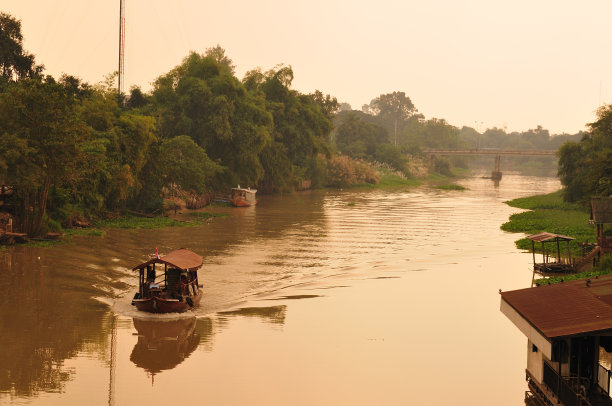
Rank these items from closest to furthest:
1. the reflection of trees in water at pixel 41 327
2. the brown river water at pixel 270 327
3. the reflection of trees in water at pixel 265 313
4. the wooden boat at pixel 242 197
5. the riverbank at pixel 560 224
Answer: the brown river water at pixel 270 327 → the reflection of trees in water at pixel 41 327 → the reflection of trees in water at pixel 265 313 → the riverbank at pixel 560 224 → the wooden boat at pixel 242 197

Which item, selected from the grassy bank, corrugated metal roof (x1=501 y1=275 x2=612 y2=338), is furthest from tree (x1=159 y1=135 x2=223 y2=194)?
corrugated metal roof (x1=501 y1=275 x2=612 y2=338)

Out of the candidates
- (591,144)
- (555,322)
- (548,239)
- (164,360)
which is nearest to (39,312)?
(164,360)

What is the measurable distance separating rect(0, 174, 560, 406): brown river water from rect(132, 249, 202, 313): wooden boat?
0.35 m

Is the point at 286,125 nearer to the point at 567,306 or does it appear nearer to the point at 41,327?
the point at 41,327

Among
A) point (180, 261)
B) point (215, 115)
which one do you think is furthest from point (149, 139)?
point (180, 261)

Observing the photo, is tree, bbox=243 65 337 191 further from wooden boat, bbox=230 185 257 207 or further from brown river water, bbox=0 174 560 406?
brown river water, bbox=0 174 560 406

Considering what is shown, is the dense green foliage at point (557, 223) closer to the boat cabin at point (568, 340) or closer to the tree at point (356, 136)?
the boat cabin at point (568, 340)

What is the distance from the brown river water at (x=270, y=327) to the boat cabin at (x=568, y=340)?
73.3 inches

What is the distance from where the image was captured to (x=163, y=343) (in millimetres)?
17969

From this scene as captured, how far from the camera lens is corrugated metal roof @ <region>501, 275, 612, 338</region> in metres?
11.9

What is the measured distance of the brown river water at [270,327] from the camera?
587 inches

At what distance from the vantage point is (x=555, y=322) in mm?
12414

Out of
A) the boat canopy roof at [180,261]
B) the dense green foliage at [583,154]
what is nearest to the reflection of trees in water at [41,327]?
the boat canopy roof at [180,261]

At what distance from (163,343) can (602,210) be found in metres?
18.8
